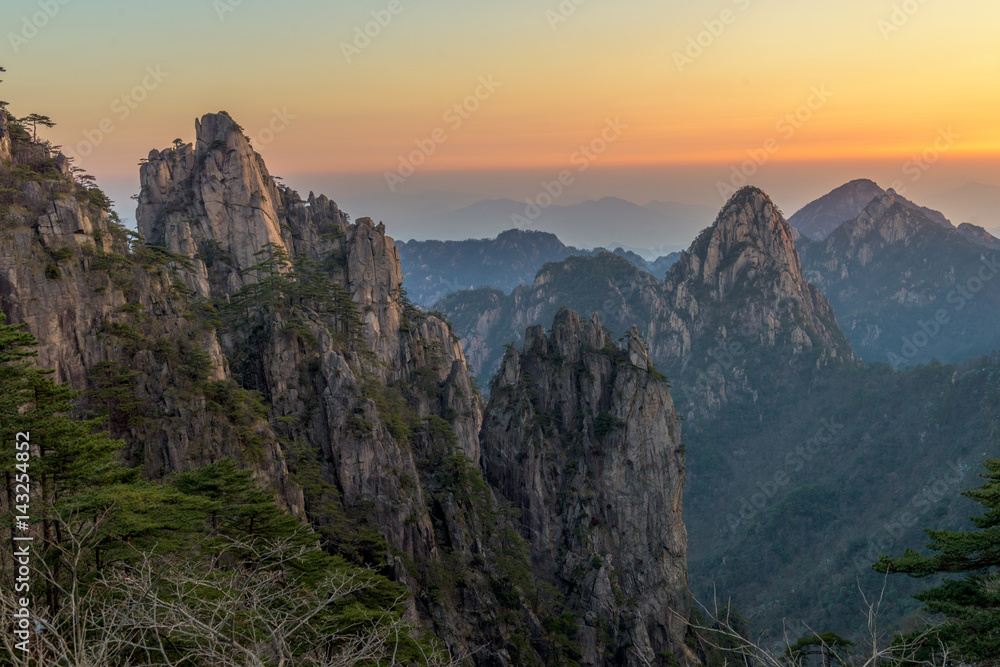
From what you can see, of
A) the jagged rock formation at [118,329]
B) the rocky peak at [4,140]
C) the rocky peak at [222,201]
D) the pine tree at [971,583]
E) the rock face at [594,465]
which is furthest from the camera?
the rock face at [594,465]

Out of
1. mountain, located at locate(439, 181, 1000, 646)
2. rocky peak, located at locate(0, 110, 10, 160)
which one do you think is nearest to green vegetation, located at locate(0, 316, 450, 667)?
rocky peak, located at locate(0, 110, 10, 160)

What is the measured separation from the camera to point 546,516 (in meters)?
55.3

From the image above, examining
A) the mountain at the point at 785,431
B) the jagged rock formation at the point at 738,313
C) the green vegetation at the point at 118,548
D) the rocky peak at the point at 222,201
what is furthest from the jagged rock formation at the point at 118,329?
the jagged rock formation at the point at 738,313

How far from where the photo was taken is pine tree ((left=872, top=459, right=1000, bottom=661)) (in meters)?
16.4

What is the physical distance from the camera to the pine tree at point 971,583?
16.4 m

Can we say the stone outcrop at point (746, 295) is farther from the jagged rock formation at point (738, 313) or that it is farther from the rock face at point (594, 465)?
the rock face at point (594, 465)

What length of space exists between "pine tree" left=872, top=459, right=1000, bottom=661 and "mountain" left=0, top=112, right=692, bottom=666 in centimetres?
710

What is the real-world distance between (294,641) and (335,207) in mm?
53186

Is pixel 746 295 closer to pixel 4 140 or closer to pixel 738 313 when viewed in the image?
Answer: pixel 738 313

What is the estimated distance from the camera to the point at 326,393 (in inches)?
1582

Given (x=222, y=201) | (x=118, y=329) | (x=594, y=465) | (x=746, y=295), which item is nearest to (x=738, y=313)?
(x=746, y=295)

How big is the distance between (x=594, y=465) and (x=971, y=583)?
135 ft

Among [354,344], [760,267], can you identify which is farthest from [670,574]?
[760,267]

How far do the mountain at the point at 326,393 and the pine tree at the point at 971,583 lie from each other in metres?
7.10
